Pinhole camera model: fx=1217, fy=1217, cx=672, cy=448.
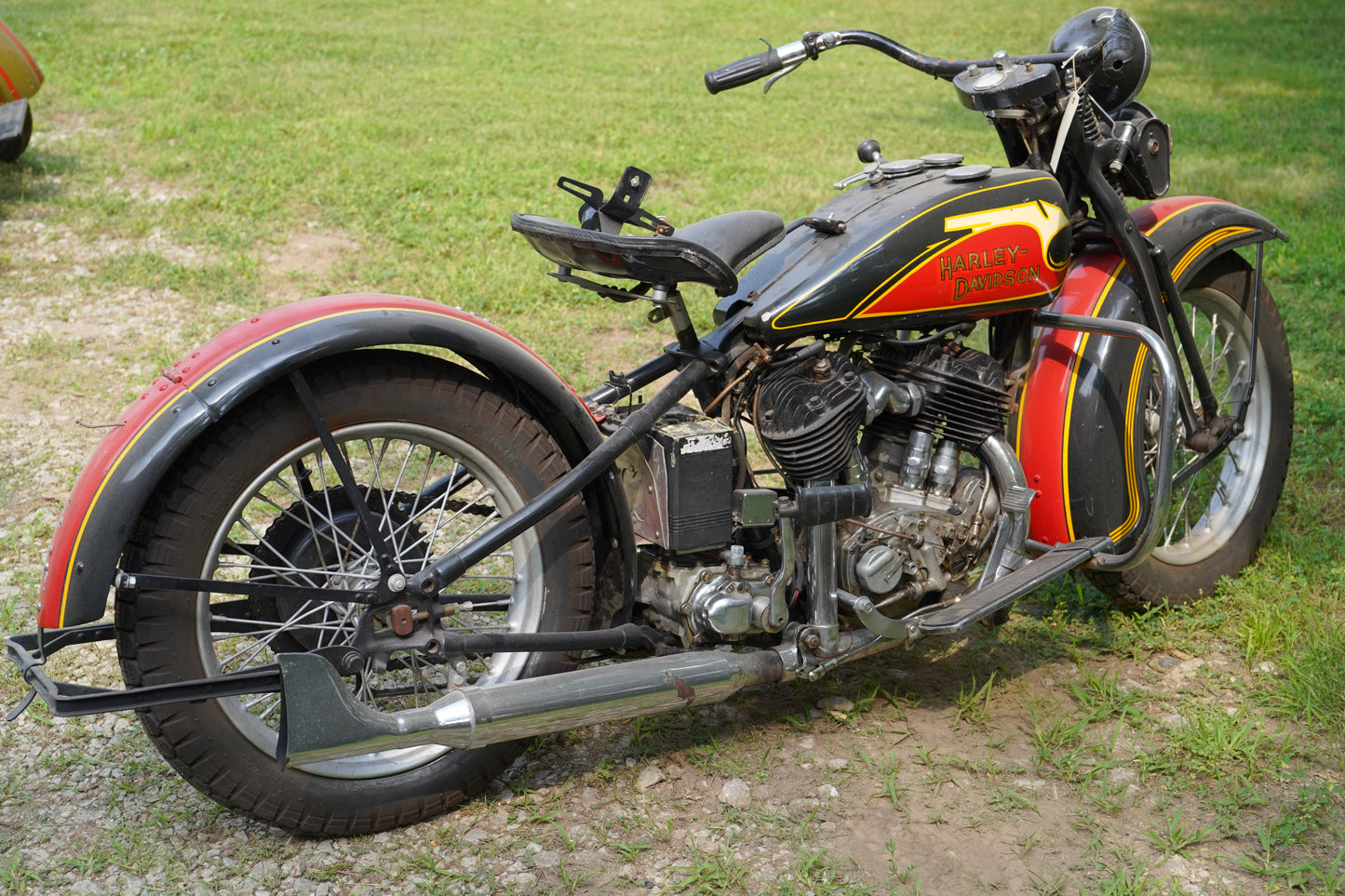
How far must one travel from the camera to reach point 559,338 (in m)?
5.66

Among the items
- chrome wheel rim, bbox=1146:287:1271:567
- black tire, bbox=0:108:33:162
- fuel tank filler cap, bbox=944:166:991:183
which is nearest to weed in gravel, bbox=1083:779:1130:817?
chrome wheel rim, bbox=1146:287:1271:567

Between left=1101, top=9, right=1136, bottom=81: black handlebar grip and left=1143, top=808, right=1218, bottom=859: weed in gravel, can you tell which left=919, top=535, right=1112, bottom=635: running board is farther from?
left=1101, top=9, right=1136, bottom=81: black handlebar grip

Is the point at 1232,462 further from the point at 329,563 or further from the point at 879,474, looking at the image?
the point at 329,563

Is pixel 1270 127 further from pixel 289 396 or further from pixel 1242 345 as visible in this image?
pixel 289 396

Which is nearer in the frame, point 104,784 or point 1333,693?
point 104,784

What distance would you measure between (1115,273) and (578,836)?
6.88 feet

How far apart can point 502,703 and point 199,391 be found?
87 centimetres

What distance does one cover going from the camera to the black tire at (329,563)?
2436 mm

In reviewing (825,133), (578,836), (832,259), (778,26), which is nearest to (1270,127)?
(825,133)

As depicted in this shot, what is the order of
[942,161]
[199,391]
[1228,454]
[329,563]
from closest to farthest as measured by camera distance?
[199,391], [329,563], [942,161], [1228,454]

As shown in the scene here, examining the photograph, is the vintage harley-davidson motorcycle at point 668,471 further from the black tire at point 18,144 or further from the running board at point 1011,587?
the black tire at point 18,144

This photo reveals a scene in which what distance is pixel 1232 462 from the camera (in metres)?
4.05

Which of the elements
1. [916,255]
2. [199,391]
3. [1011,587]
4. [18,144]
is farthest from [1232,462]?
[18,144]

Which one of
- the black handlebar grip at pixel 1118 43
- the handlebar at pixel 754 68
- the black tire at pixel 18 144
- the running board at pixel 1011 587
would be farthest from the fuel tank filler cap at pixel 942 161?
the black tire at pixel 18 144
